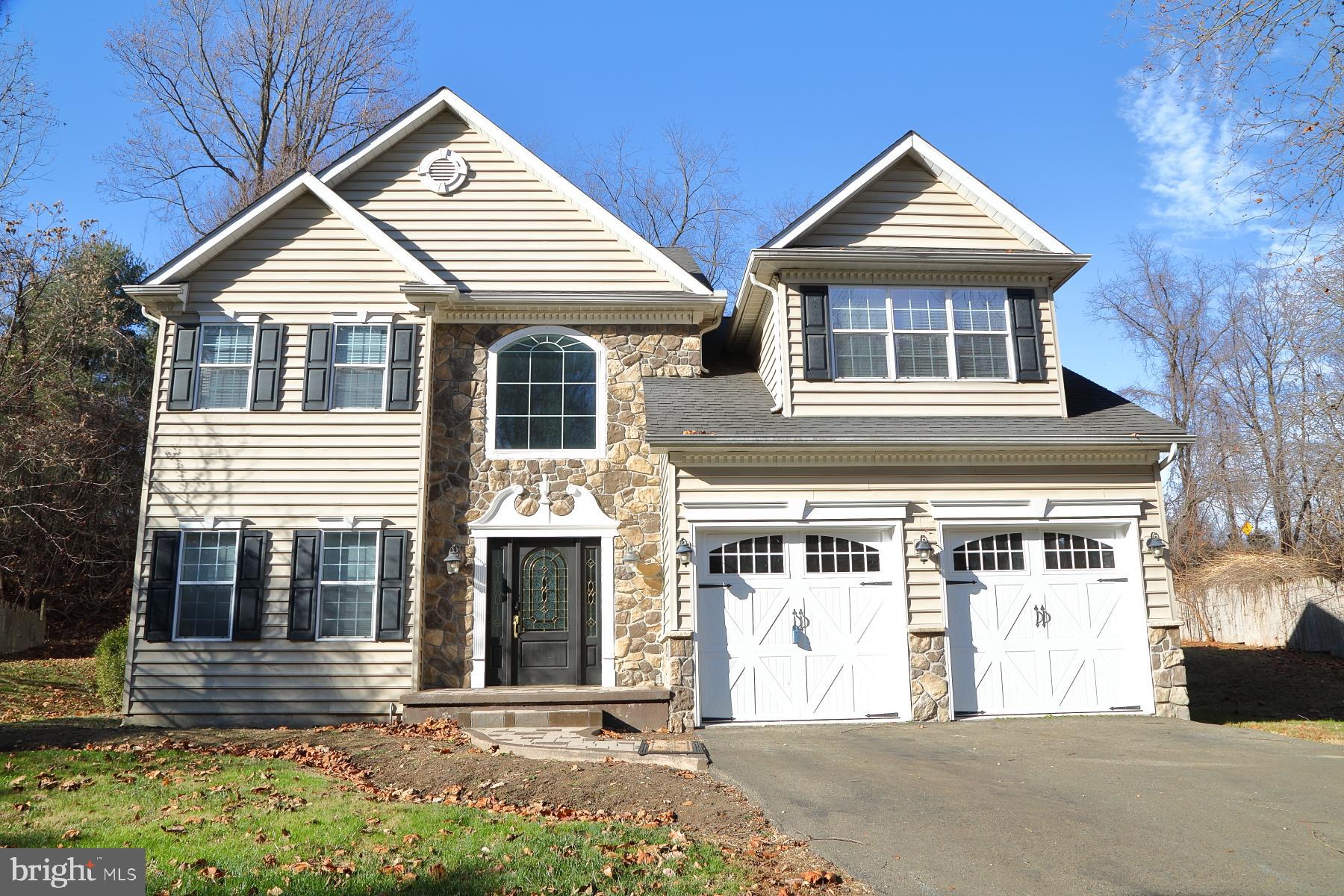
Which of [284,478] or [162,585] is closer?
[162,585]

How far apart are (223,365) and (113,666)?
4940 millimetres

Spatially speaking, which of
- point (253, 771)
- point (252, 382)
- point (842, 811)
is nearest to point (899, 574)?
point (842, 811)

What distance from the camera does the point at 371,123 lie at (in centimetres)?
2406

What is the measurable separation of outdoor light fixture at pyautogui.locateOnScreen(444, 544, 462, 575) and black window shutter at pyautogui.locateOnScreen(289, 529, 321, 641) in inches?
66.8

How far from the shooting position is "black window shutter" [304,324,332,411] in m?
12.3

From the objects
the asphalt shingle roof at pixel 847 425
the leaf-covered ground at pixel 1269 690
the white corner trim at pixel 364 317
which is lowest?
the leaf-covered ground at pixel 1269 690

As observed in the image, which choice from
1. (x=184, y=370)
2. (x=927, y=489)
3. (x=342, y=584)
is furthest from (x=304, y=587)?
(x=927, y=489)

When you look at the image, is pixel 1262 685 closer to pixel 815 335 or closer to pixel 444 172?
pixel 815 335

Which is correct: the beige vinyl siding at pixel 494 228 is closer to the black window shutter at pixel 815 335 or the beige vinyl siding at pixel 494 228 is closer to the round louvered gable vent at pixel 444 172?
the round louvered gable vent at pixel 444 172

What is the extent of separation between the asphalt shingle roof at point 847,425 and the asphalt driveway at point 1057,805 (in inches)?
137

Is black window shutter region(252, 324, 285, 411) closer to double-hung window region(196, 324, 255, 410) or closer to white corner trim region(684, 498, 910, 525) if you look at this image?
double-hung window region(196, 324, 255, 410)

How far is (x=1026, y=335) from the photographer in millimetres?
12453

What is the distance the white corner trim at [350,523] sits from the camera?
11922 mm

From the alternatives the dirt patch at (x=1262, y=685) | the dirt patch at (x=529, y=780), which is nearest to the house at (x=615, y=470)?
the dirt patch at (x=529, y=780)
